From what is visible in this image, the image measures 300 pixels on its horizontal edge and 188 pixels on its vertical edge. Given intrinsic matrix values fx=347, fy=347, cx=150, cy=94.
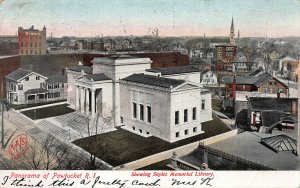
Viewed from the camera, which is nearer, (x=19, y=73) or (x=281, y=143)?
(x=281, y=143)

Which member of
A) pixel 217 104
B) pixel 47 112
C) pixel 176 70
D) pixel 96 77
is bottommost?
pixel 47 112

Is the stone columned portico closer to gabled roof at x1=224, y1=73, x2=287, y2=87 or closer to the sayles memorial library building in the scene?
the sayles memorial library building

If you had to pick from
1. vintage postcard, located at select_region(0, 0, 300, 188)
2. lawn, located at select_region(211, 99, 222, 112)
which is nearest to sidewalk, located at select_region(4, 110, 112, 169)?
vintage postcard, located at select_region(0, 0, 300, 188)

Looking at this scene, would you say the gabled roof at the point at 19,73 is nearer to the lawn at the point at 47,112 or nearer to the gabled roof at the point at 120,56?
the lawn at the point at 47,112

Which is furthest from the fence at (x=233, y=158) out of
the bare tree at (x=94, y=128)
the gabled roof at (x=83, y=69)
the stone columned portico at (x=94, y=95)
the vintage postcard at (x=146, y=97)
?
the gabled roof at (x=83, y=69)

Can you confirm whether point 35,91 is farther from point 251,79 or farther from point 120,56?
point 251,79

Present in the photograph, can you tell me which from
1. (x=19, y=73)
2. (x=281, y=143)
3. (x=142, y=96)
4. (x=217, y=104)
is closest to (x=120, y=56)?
(x=142, y=96)
